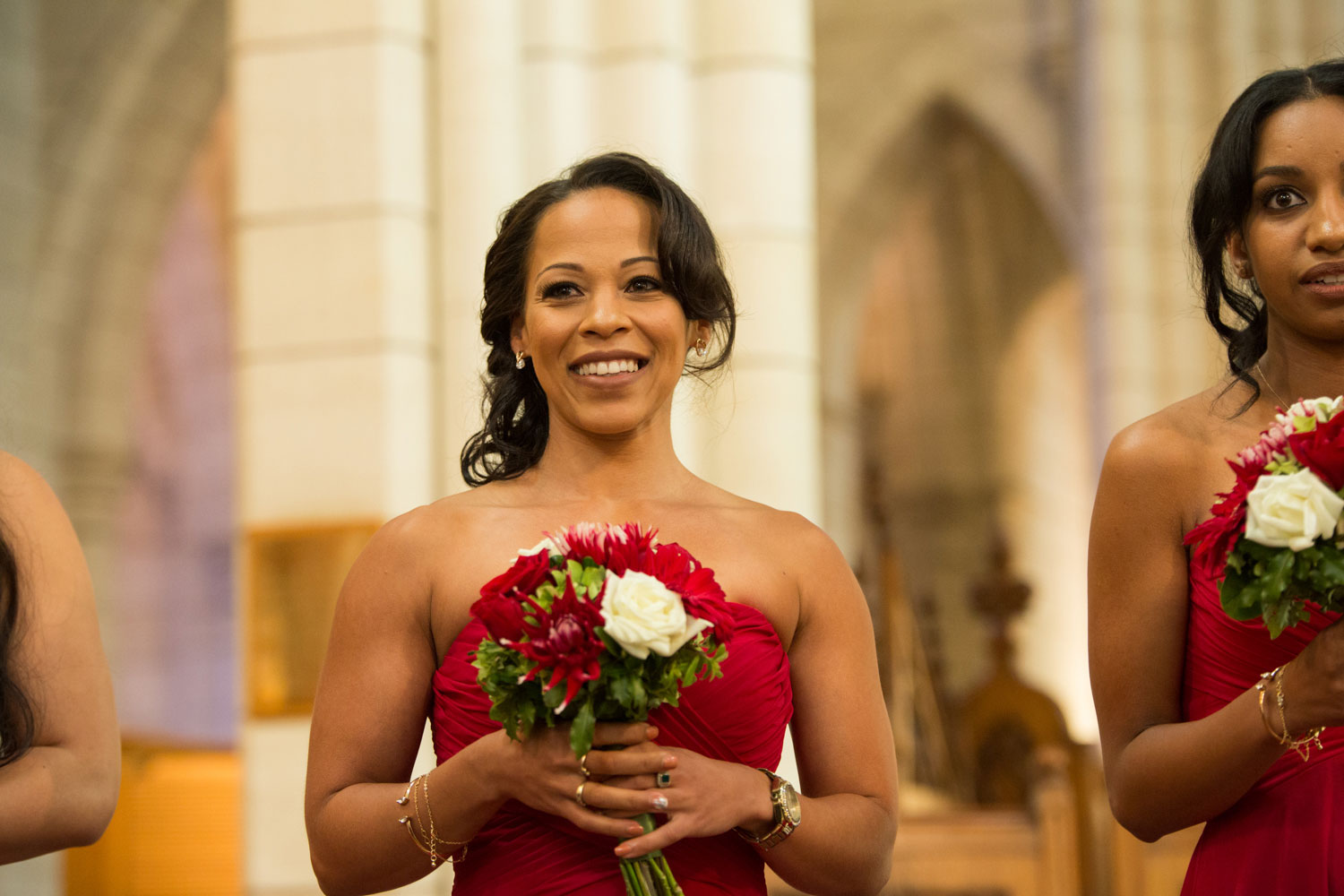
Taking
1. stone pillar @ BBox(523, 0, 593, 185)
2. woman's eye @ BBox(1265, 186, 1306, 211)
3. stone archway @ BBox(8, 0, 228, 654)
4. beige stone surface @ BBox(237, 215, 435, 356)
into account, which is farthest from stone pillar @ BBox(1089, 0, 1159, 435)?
stone archway @ BBox(8, 0, 228, 654)

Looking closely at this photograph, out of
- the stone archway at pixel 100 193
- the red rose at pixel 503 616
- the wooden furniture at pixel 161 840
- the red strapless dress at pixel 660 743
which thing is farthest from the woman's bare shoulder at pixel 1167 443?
the stone archway at pixel 100 193

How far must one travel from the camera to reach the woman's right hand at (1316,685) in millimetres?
2045

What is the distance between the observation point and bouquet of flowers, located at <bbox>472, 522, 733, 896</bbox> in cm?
204

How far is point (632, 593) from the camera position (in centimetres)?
204

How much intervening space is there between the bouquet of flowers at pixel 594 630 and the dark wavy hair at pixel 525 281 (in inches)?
22.0

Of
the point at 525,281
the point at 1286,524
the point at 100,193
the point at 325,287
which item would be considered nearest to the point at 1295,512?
the point at 1286,524

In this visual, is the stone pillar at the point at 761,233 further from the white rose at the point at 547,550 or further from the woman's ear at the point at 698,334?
the white rose at the point at 547,550

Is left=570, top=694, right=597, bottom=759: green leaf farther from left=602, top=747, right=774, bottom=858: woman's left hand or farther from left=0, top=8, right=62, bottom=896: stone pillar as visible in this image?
left=0, top=8, right=62, bottom=896: stone pillar

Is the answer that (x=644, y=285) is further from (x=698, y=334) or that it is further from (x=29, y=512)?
(x=29, y=512)

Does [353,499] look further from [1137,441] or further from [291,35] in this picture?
[1137,441]

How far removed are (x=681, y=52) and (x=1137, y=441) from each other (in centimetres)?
310

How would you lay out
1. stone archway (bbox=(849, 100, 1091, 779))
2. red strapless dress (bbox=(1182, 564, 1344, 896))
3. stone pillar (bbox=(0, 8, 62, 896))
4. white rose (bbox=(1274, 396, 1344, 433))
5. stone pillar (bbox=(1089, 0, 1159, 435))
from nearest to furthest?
white rose (bbox=(1274, 396, 1344, 433)), red strapless dress (bbox=(1182, 564, 1344, 896)), stone pillar (bbox=(1089, 0, 1159, 435)), stone pillar (bbox=(0, 8, 62, 896)), stone archway (bbox=(849, 100, 1091, 779))

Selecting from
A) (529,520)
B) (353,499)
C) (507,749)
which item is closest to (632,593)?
(507,749)

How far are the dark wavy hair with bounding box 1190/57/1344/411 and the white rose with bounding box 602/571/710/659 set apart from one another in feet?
3.44
